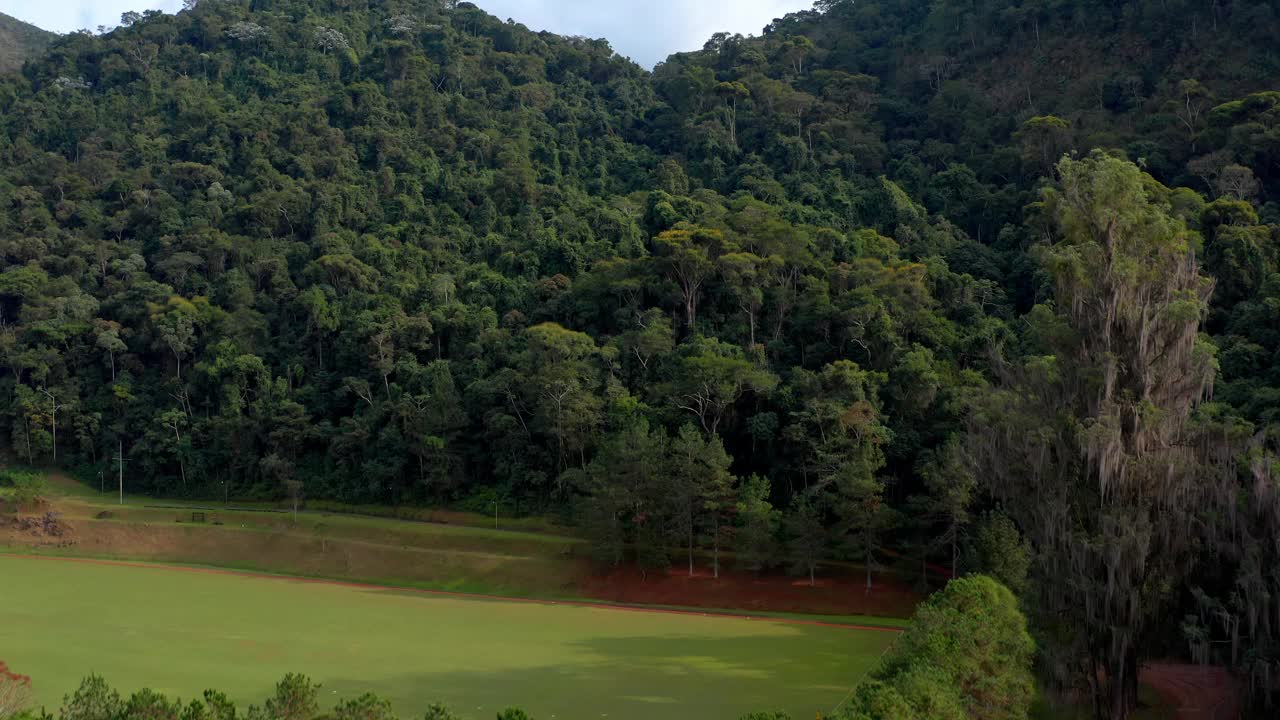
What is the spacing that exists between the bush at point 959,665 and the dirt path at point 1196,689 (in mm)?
3954

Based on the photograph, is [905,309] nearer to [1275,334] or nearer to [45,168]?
[1275,334]

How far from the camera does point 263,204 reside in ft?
193

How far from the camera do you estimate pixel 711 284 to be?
43688 millimetres

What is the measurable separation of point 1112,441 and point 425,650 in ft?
54.5

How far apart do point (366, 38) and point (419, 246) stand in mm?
40142

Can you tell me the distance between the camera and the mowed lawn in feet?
62.5

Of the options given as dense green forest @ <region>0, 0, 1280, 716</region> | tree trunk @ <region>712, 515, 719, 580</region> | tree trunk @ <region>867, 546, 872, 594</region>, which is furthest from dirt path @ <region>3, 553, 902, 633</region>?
dense green forest @ <region>0, 0, 1280, 716</region>

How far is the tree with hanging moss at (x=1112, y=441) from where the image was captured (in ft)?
50.6

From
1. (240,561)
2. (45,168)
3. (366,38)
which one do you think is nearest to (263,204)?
(45,168)

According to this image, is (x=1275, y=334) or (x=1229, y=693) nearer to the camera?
(x=1229, y=693)

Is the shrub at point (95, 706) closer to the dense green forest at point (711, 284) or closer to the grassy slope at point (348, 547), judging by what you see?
the dense green forest at point (711, 284)

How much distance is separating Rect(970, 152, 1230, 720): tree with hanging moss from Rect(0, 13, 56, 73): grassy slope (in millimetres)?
122508

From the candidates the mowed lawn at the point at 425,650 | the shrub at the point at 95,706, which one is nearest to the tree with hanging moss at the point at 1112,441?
the mowed lawn at the point at 425,650

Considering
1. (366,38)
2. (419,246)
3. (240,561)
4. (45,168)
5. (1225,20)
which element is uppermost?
(366,38)
